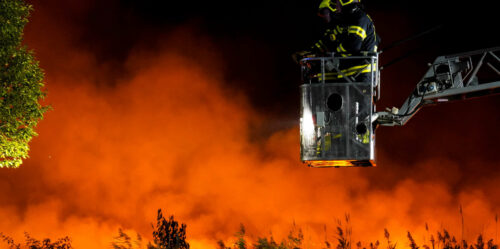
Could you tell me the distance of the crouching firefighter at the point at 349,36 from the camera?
396 inches

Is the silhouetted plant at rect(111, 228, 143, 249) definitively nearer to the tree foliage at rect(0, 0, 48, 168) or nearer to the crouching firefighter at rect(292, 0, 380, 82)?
the crouching firefighter at rect(292, 0, 380, 82)

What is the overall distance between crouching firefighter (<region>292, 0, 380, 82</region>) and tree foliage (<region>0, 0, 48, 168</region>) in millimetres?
9140

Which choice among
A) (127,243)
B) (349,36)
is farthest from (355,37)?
(127,243)

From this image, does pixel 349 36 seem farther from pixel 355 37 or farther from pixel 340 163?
pixel 340 163

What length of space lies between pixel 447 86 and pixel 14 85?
10.8 metres

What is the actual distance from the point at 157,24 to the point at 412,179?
30.7 ft

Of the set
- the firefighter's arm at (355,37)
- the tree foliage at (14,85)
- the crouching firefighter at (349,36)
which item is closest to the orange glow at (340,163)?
the crouching firefighter at (349,36)

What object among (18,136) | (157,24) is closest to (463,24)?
(157,24)

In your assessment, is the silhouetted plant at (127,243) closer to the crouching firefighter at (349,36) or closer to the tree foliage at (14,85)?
the crouching firefighter at (349,36)

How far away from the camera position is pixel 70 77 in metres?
22.5

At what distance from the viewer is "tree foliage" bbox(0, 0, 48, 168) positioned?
16484 millimetres

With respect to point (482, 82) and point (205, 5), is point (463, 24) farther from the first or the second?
point (205, 5)

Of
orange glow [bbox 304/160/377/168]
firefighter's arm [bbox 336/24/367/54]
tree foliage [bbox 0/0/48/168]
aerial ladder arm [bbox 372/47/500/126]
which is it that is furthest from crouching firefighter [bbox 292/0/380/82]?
tree foliage [bbox 0/0/48/168]

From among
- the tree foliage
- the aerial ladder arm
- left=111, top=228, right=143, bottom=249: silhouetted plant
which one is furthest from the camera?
the tree foliage
